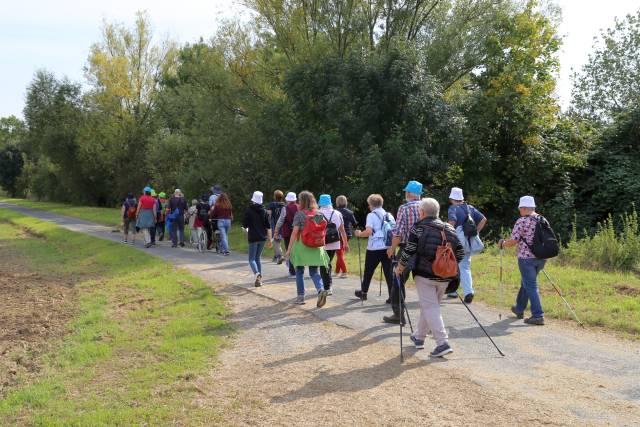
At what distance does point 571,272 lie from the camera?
1270 centimetres

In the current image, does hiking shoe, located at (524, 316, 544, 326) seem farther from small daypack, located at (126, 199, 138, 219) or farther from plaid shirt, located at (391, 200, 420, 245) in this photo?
small daypack, located at (126, 199, 138, 219)

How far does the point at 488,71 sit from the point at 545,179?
511cm

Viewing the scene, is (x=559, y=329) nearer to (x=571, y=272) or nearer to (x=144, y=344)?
(x=571, y=272)

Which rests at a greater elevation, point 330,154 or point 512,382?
point 330,154

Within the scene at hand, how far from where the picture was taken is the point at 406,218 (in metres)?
8.18

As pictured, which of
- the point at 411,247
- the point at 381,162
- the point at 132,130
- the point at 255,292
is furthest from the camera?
the point at 132,130

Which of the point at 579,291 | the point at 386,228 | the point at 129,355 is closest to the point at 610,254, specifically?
the point at 579,291

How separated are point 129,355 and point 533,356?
5.08 meters

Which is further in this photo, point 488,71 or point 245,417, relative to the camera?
point 488,71

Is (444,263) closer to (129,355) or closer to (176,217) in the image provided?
(129,355)

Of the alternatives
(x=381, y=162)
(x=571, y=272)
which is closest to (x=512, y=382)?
(x=571, y=272)

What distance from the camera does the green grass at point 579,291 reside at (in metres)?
9.04

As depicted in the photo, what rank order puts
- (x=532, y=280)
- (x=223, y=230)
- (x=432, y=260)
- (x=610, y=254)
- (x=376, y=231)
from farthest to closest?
(x=223, y=230) < (x=610, y=254) < (x=376, y=231) < (x=532, y=280) < (x=432, y=260)

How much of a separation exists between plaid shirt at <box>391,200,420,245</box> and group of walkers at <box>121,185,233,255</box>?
9055mm
